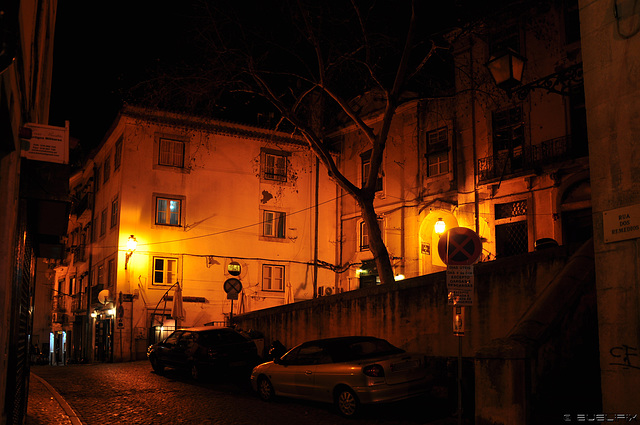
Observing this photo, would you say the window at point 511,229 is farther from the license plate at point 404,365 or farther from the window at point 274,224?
the window at point 274,224

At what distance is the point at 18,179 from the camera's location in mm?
7871

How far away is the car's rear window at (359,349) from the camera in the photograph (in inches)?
464

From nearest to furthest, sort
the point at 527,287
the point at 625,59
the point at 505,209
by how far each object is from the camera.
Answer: the point at 625,59 < the point at 527,287 < the point at 505,209

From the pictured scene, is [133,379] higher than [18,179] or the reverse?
the reverse

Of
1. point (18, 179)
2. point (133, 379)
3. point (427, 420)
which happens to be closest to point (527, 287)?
point (427, 420)

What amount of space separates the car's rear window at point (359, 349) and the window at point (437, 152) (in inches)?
639

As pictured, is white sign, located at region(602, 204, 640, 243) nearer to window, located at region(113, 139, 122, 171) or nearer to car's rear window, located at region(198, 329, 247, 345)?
car's rear window, located at region(198, 329, 247, 345)

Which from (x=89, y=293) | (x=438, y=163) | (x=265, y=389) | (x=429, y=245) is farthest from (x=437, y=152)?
(x=89, y=293)

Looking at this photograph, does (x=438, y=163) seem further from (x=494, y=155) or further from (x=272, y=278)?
(x=272, y=278)

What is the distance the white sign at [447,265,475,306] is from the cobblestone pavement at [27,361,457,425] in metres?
2.12

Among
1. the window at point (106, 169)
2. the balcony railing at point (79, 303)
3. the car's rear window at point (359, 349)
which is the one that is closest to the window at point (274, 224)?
the window at point (106, 169)

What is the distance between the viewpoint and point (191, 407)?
41.7ft

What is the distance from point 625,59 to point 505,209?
1713 cm

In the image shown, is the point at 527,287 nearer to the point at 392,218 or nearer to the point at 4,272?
the point at 4,272
